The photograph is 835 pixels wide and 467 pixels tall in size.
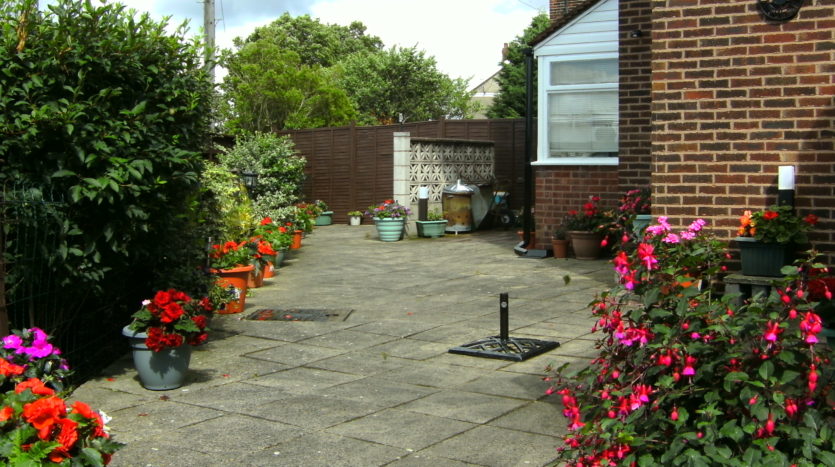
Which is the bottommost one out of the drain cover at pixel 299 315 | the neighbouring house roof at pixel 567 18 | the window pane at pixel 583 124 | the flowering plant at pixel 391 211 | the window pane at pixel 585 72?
the drain cover at pixel 299 315

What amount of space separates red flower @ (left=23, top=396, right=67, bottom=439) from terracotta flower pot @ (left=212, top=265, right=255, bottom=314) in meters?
5.69

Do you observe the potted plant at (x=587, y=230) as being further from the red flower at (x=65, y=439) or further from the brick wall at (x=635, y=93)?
the red flower at (x=65, y=439)

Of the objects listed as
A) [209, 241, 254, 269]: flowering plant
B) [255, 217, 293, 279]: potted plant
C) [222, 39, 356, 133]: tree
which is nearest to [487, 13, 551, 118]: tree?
[222, 39, 356, 133]: tree

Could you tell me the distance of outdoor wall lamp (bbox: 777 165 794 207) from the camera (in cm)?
→ 545

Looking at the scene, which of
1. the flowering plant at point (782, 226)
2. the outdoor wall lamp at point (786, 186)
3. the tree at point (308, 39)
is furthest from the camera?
the tree at point (308, 39)

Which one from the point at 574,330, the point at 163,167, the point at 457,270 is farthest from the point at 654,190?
the point at 457,270

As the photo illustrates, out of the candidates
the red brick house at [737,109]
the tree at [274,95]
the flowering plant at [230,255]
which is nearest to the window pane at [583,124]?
the flowering plant at [230,255]

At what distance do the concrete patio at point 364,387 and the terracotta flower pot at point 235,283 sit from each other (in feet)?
0.51

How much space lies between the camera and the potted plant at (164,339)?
6020 mm

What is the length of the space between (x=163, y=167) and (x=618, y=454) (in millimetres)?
4345

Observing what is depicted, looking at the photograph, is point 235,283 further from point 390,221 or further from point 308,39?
point 308,39

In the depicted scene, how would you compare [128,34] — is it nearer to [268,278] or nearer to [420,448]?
[420,448]

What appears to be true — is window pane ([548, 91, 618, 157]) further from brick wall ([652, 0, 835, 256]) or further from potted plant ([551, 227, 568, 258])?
brick wall ([652, 0, 835, 256])

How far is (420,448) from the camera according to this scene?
15.6ft
